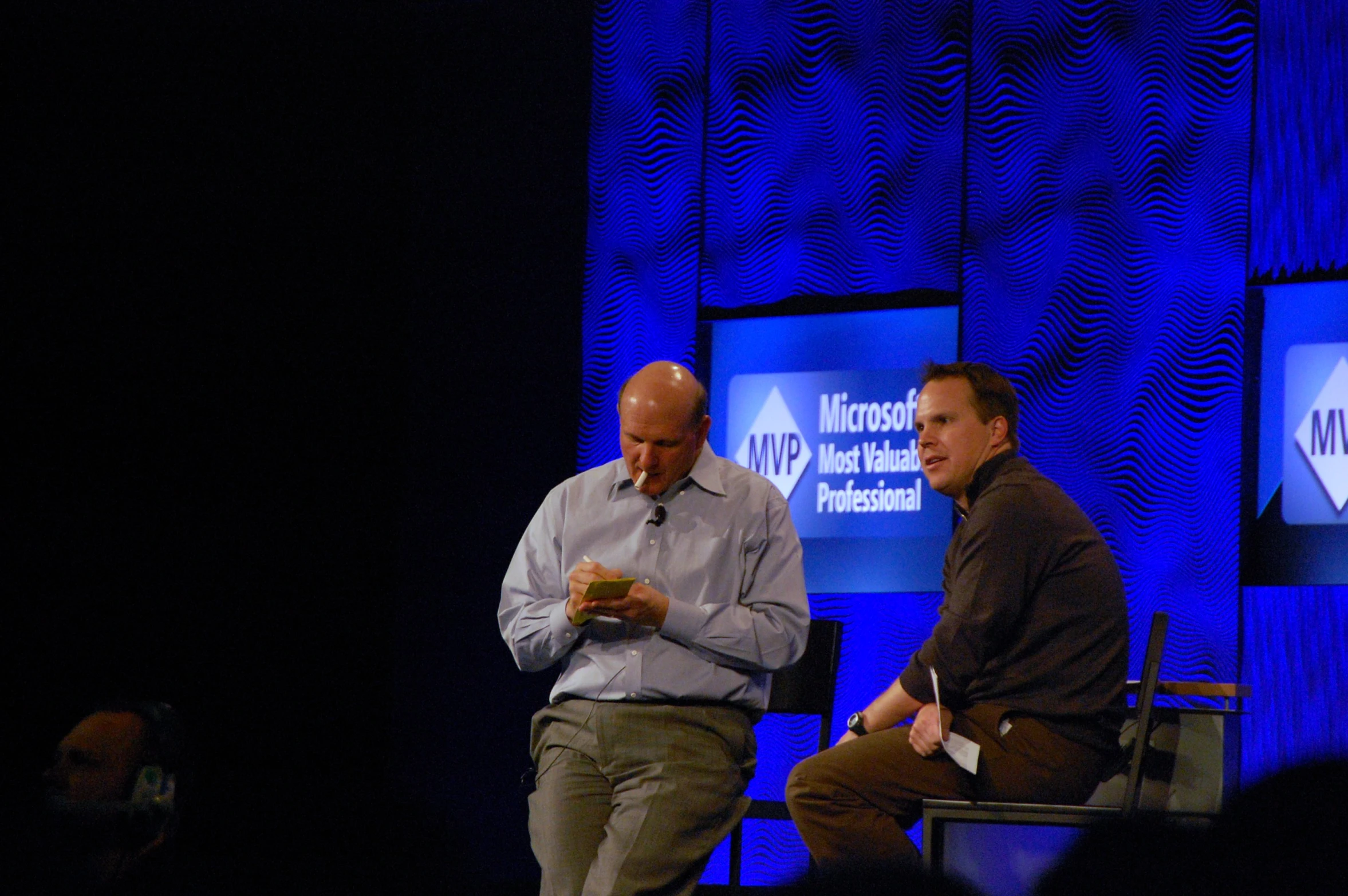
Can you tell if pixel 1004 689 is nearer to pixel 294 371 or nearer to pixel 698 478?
pixel 698 478

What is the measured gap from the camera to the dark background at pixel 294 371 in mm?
4336

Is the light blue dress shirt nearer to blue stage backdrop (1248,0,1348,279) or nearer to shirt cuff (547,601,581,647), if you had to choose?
shirt cuff (547,601,581,647)

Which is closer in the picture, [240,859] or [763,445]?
[240,859]

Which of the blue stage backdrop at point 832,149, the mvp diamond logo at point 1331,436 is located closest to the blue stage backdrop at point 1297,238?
the mvp diamond logo at point 1331,436

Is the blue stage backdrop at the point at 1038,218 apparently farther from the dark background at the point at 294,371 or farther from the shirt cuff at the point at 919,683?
the shirt cuff at the point at 919,683

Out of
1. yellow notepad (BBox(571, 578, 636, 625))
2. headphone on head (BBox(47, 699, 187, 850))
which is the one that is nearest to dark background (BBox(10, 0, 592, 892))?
yellow notepad (BBox(571, 578, 636, 625))

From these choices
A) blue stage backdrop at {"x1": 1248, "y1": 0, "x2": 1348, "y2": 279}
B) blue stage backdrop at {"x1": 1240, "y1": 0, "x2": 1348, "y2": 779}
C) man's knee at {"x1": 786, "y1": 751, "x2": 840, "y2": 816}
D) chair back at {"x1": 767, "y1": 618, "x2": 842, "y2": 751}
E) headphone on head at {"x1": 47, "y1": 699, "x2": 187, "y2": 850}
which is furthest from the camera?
blue stage backdrop at {"x1": 1248, "y1": 0, "x2": 1348, "y2": 279}

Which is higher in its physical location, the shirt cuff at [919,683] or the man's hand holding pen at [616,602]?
the man's hand holding pen at [616,602]

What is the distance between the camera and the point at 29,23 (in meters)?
4.34

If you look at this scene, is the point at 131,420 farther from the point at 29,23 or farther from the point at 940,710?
the point at 940,710

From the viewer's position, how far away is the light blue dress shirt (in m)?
2.85

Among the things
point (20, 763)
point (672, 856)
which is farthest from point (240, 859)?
point (20, 763)

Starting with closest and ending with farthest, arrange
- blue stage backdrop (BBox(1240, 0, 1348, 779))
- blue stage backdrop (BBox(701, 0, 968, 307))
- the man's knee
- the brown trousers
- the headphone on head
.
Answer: the headphone on head < the brown trousers < the man's knee < blue stage backdrop (BBox(1240, 0, 1348, 779)) < blue stage backdrop (BBox(701, 0, 968, 307))

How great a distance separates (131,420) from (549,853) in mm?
2480
